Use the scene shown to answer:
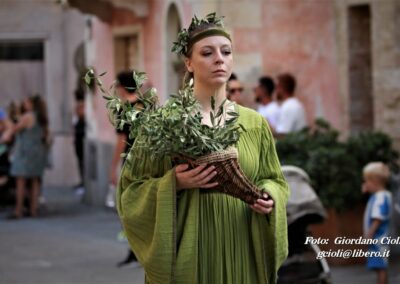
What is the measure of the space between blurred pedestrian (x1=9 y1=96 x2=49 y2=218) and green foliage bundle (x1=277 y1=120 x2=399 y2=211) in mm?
6657

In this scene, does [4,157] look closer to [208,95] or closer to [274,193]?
[208,95]

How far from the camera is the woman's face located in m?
4.99

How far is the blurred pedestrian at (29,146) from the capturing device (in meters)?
16.9

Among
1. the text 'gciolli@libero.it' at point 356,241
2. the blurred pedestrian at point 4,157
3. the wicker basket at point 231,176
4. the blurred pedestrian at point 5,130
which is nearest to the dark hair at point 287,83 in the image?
the text 'gciolli@libero.it' at point 356,241

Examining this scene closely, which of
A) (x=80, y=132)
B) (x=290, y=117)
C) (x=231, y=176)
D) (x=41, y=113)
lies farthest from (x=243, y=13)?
(x=231, y=176)

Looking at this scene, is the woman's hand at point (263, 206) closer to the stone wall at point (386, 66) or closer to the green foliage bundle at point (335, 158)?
Result: the green foliage bundle at point (335, 158)

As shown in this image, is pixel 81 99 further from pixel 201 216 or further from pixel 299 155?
pixel 201 216

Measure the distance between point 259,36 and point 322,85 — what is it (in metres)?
0.98

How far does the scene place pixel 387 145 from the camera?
36.5 feet

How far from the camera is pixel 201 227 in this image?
497 centimetres

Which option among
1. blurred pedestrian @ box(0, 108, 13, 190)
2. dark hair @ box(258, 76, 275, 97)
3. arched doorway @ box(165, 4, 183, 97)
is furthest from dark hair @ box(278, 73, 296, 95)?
blurred pedestrian @ box(0, 108, 13, 190)

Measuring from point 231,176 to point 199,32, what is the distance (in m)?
0.70

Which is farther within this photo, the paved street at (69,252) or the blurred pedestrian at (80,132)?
the blurred pedestrian at (80,132)

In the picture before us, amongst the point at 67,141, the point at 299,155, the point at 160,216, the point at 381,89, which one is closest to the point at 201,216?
the point at 160,216
